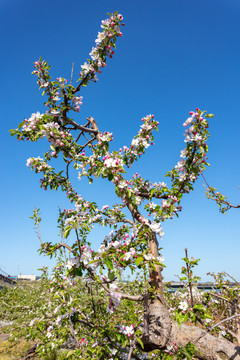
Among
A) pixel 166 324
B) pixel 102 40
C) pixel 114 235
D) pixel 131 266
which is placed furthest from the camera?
pixel 102 40

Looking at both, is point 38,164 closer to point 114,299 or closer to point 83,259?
point 83,259

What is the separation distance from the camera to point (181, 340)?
8.68ft

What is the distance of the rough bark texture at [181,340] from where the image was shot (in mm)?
2562

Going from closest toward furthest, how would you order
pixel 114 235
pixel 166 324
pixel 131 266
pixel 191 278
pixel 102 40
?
pixel 191 278 → pixel 131 266 → pixel 166 324 → pixel 114 235 → pixel 102 40

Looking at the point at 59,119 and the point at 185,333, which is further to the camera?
the point at 59,119

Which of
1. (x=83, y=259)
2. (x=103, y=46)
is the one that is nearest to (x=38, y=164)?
(x=83, y=259)

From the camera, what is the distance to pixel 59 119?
3.72 metres

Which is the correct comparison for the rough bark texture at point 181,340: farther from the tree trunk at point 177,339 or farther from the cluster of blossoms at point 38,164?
the cluster of blossoms at point 38,164

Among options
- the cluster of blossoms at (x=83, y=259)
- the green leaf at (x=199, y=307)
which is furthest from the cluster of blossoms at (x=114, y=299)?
the green leaf at (x=199, y=307)

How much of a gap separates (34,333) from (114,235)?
3679mm

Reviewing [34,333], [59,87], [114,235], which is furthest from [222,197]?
[34,333]

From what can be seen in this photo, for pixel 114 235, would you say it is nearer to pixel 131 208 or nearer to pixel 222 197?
pixel 131 208

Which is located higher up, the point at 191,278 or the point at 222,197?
the point at 222,197

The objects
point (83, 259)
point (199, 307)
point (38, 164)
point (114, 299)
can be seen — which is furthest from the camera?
point (38, 164)
